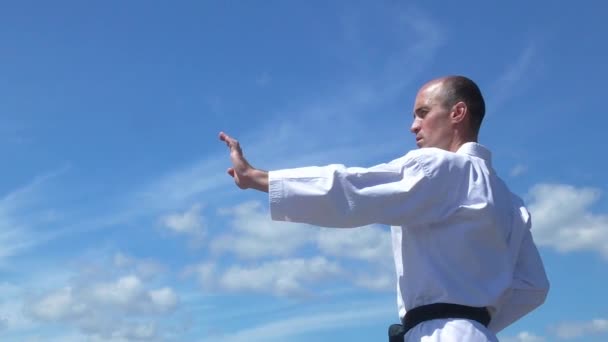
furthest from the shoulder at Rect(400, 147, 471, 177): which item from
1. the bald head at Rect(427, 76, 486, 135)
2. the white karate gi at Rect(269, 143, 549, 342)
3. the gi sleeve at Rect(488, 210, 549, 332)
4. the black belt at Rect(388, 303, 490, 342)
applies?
the gi sleeve at Rect(488, 210, 549, 332)

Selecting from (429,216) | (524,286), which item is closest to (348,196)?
(429,216)

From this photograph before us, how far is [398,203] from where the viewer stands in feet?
19.9

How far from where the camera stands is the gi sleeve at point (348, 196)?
5980mm

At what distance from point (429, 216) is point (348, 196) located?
63 cm

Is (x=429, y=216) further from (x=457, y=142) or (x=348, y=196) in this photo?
(x=457, y=142)

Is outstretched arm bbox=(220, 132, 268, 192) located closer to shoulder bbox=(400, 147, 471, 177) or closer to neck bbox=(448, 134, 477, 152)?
shoulder bbox=(400, 147, 471, 177)

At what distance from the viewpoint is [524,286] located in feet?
23.1

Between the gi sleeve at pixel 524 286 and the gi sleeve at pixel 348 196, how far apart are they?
133 centimetres

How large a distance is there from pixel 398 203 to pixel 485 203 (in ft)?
2.38

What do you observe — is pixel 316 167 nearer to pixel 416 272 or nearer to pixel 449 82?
pixel 416 272

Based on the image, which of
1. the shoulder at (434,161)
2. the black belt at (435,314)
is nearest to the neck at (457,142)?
the shoulder at (434,161)

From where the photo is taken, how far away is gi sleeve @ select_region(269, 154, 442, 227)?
19.6ft

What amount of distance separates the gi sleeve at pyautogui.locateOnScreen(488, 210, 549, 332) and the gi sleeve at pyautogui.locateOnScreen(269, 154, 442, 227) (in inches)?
52.2

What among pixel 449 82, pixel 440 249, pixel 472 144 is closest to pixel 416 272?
pixel 440 249
